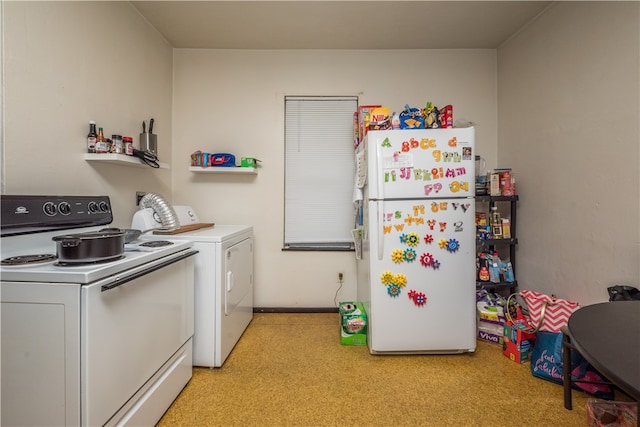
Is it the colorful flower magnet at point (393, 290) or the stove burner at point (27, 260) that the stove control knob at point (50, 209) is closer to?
the stove burner at point (27, 260)

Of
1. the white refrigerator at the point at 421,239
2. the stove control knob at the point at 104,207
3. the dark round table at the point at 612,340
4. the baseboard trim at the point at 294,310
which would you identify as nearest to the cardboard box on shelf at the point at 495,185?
the white refrigerator at the point at 421,239

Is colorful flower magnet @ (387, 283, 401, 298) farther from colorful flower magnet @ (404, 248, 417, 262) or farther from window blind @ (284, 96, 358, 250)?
window blind @ (284, 96, 358, 250)

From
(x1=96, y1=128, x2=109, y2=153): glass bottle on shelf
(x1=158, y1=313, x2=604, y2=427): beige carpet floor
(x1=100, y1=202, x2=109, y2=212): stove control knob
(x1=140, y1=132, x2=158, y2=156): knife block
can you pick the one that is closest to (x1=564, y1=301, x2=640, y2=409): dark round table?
(x1=158, y1=313, x2=604, y2=427): beige carpet floor

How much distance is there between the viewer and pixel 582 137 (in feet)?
5.97

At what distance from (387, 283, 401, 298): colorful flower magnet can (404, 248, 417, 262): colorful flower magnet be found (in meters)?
0.20

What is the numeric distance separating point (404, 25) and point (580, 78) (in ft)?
4.35

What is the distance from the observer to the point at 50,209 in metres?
1.28

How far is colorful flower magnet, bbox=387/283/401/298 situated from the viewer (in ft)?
6.00

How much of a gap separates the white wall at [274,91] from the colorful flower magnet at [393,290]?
0.92m

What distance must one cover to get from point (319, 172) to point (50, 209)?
1.93m

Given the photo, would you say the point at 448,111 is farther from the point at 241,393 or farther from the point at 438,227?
the point at 241,393

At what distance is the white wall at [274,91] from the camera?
8.64ft

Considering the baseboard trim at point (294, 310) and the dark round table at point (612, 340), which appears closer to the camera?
the dark round table at point (612, 340)

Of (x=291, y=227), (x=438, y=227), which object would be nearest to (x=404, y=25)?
(x=438, y=227)
